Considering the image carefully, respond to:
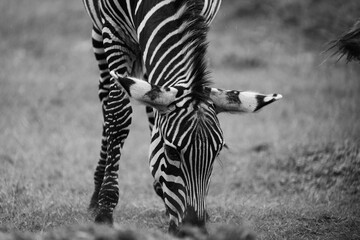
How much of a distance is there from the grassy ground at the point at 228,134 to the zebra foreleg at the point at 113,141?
0.25 metres

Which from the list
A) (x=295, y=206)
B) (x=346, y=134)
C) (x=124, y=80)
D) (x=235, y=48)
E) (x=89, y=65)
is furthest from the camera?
(x=235, y=48)

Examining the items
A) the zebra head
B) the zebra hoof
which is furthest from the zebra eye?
the zebra hoof

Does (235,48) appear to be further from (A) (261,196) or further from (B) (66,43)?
(A) (261,196)

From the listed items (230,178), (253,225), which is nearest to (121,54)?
(253,225)

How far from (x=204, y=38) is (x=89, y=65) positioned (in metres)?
10.5

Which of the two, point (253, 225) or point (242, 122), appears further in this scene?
point (242, 122)

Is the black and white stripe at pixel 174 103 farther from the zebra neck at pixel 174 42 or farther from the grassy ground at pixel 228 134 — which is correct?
the grassy ground at pixel 228 134

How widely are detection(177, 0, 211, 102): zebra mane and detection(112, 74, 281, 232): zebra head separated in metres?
0.05

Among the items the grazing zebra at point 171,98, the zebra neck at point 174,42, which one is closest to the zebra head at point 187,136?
the grazing zebra at point 171,98

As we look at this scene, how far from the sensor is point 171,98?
418 cm

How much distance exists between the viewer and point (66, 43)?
16.4m

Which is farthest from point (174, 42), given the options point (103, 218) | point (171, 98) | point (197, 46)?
point (103, 218)

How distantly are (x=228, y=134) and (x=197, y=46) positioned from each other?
611 centimetres

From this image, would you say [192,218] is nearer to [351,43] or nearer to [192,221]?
[192,221]
